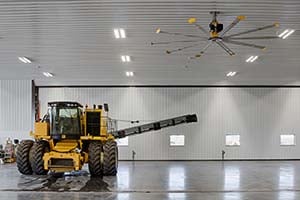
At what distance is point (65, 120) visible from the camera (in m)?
12.9

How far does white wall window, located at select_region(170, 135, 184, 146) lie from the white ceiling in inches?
115

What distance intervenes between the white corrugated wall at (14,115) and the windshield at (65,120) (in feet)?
24.5

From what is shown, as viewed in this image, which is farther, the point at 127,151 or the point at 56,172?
the point at 127,151

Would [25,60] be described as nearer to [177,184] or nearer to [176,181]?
[176,181]

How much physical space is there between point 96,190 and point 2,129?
11.7 metres

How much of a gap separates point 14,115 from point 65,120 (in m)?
7.99

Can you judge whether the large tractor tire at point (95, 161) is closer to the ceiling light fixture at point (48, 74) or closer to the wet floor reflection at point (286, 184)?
the wet floor reflection at point (286, 184)

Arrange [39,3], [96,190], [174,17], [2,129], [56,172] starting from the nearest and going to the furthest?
1. [39,3]
2. [174,17]
3. [96,190]
4. [56,172]
5. [2,129]

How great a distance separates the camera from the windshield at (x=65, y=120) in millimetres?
12797

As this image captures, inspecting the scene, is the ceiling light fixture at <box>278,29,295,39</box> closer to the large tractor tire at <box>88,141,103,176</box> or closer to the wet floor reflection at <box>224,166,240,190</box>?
the wet floor reflection at <box>224,166,240,190</box>

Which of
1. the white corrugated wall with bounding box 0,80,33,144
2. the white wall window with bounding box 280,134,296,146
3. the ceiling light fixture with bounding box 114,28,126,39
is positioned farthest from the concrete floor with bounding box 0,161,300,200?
the white wall window with bounding box 280,134,296,146

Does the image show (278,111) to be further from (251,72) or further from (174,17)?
(174,17)

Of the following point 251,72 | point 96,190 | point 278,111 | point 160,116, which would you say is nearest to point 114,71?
point 160,116

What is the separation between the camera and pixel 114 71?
17.2 meters
